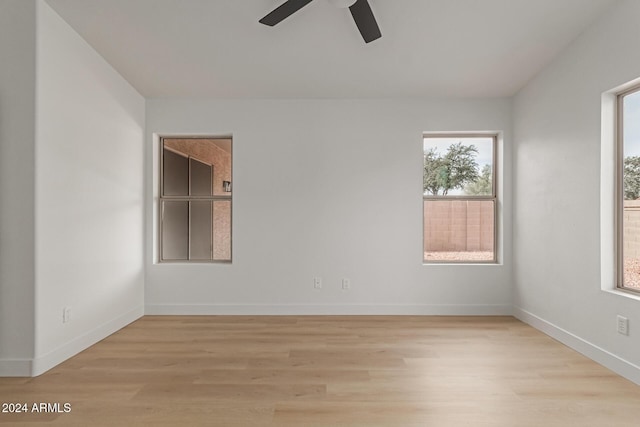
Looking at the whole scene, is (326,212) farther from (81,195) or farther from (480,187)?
(81,195)

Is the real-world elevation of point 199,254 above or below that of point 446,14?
below

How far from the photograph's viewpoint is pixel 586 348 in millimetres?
3332

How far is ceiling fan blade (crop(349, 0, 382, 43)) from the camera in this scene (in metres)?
2.60

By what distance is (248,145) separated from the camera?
486cm

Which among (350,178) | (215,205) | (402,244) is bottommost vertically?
(402,244)

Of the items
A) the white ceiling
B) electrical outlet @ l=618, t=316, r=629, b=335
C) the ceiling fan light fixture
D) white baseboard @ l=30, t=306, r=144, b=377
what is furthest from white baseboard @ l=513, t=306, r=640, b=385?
white baseboard @ l=30, t=306, r=144, b=377

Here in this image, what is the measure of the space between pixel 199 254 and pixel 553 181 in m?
3.92

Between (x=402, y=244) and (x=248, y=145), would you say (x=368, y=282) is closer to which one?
(x=402, y=244)

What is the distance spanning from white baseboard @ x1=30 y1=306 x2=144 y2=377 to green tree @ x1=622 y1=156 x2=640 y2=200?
4442mm

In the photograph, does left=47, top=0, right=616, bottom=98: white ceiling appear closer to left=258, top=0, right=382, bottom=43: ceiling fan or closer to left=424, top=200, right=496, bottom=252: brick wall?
left=258, top=0, right=382, bottom=43: ceiling fan

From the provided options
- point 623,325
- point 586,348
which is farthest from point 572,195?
point 586,348

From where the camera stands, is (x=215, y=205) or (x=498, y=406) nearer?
(x=498, y=406)

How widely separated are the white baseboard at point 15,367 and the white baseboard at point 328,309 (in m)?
1.94

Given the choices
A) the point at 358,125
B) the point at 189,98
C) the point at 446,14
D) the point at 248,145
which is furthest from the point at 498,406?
the point at 189,98
